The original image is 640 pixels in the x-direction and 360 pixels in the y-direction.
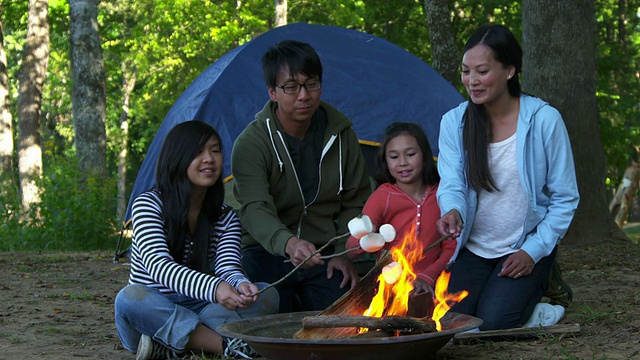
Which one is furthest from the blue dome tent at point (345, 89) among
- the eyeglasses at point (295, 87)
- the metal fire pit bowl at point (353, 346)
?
the metal fire pit bowl at point (353, 346)

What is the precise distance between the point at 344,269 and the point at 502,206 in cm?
88

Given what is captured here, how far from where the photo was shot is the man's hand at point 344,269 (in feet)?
14.5

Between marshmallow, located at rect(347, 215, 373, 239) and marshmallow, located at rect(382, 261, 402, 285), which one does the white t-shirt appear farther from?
marshmallow, located at rect(347, 215, 373, 239)

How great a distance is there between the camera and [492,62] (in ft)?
13.6

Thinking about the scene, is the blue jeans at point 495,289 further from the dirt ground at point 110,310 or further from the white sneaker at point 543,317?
the dirt ground at point 110,310

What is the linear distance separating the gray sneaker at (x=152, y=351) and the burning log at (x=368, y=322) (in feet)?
3.02

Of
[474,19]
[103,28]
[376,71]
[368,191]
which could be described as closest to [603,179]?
[376,71]

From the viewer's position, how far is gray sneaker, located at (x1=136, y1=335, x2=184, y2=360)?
3881mm

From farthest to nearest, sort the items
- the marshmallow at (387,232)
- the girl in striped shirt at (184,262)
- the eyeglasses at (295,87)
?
the eyeglasses at (295,87), the girl in striped shirt at (184,262), the marshmallow at (387,232)

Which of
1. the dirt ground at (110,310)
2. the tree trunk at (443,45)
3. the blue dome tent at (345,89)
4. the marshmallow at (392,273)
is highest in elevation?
the tree trunk at (443,45)

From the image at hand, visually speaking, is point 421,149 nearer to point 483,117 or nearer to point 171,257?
point 483,117

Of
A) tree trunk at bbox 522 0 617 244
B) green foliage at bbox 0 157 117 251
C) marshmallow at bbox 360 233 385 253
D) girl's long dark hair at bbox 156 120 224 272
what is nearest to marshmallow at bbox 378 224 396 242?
marshmallow at bbox 360 233 385 253

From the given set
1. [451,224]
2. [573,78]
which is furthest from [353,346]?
[573,78]

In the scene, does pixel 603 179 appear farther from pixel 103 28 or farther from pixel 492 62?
pixel 103 28
